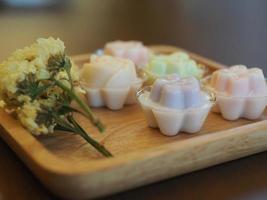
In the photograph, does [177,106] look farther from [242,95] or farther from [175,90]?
[242,95]

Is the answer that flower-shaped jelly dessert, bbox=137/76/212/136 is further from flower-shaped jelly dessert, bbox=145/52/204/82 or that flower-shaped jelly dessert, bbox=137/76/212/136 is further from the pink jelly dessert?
flower-shaped jelly dessert, bbox=145/52/204/82

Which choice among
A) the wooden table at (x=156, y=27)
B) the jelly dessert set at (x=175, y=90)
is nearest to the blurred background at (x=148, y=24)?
the wooden table at (x=156, y=27)

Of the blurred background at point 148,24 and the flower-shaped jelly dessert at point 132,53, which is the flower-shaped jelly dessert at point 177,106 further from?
the blurred background at point 148,24

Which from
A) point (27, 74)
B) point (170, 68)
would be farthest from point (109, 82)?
point (27, 74)

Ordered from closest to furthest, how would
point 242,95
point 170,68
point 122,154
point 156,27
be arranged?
point 122,154, point 242,95, point 170,68, point 156,27

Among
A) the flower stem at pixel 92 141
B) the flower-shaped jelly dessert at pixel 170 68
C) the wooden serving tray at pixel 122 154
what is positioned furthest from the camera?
the flower-shaped jelly dessert at pixel 170 68
